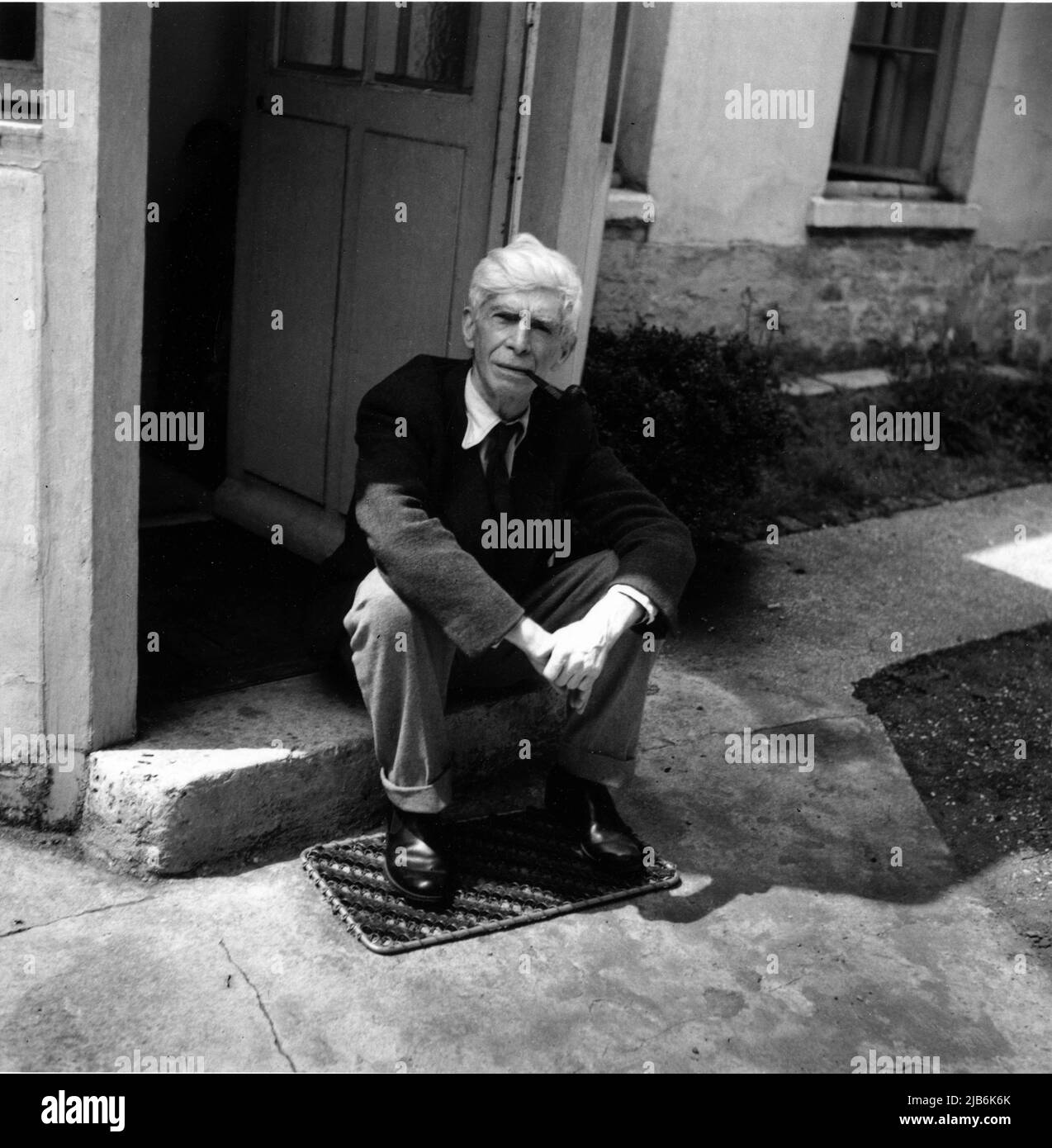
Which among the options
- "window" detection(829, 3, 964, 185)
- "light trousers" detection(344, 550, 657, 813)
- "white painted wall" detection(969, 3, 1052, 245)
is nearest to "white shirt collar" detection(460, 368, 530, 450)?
"light trousers" detection(344, 550, 657, 813)

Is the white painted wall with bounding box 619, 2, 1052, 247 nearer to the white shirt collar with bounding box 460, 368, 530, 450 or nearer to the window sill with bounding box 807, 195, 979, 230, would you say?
the window sill with bounding box 807, 195, 979, 230

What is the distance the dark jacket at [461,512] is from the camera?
3.13 metres

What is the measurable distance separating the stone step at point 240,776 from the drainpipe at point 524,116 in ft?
4.52

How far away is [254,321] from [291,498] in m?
0.62

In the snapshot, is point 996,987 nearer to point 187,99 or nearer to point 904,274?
point 187,99

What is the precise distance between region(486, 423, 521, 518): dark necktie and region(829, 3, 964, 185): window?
5.34 metres

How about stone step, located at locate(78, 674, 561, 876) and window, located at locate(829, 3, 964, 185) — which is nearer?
stone step, located at locate(78, 674, 561, 876)

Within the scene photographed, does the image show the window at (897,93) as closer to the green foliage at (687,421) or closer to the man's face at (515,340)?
the green foliage at (687,421)

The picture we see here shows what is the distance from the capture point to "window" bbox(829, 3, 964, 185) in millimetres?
8023

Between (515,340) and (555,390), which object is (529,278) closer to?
(515,340)

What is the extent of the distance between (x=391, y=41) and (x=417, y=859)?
2.43 m

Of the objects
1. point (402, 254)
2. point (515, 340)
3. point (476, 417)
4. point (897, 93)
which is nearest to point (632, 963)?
point (476, 417)

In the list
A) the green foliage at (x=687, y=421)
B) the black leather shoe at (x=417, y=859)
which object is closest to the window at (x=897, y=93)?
the green foliage at (x=687, y=421)

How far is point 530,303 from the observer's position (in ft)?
10.8
